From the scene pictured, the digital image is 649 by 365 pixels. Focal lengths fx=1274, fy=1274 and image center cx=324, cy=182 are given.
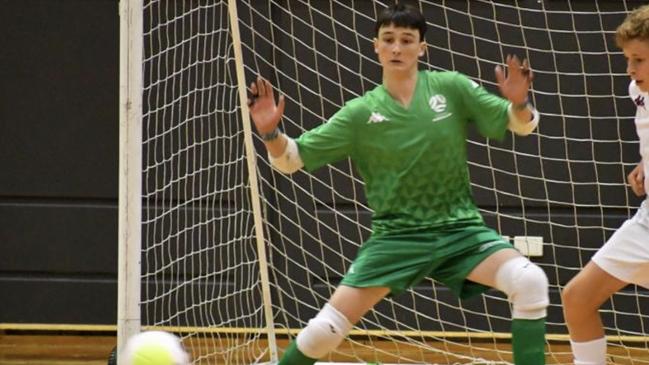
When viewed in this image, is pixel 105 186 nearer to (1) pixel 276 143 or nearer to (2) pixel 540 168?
(2) pixel 540 168

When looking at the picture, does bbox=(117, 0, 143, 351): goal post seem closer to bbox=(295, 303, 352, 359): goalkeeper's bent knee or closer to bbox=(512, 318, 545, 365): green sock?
bbox=(295, 303, 352, 359): goalkeeper's bent knee

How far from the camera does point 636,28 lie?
3.51 meters

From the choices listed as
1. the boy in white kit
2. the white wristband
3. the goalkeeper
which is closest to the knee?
the boy in white kit

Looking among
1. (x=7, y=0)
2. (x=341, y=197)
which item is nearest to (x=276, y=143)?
(x=341, y=197)

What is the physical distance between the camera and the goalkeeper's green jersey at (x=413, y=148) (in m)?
3.51

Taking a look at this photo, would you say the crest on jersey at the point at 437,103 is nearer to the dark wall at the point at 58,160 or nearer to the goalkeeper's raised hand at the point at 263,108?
the goalkeeper's raised hand at the point at 263,108

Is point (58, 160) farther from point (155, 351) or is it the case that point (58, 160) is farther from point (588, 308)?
point (588, 308)

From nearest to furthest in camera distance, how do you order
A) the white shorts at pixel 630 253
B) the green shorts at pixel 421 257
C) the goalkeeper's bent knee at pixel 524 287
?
the goalkeeper's bent knee at pixel 524 287, the green shorts at pixel 421 257, the white shorts at pixel 630 253

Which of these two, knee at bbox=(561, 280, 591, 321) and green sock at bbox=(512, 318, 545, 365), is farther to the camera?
knee at bbox=(561, 280, 591, 321)

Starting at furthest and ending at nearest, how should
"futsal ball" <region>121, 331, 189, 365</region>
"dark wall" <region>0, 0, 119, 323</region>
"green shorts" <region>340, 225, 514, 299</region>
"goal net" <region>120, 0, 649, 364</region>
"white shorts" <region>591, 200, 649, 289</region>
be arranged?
"dark wall" <region>0, 0, 119, 323</region>
"goal net" <region>120, 0, 649, 364</region>
"white shorts" <region>591, 200, 649, 289</region>
"green shorts" <region>340, 225, 514, 299</region>
"futsal ball" <region>121, 331, 189, 365</region>

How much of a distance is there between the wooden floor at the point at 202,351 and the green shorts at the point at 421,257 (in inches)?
53.9

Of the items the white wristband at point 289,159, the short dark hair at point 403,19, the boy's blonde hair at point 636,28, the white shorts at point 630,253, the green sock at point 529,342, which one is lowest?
the green sock at point 529,342

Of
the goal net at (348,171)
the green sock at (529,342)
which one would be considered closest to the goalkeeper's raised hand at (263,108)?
the green sock at (529,342)

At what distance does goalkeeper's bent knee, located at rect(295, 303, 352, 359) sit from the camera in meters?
3.46
